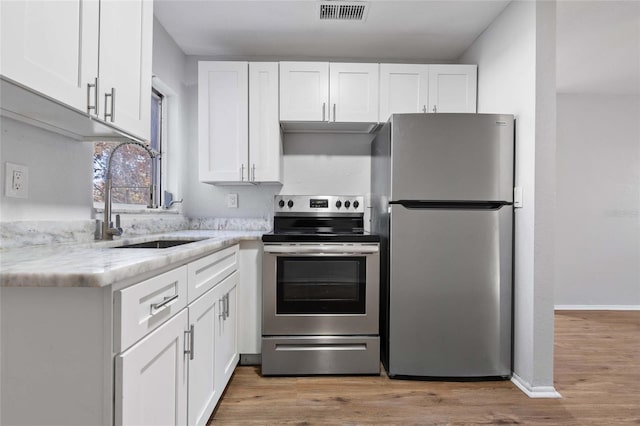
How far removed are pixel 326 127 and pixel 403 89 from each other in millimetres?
648

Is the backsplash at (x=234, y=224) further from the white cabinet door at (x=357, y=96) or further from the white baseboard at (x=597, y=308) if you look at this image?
the white baseboard at (x=597, y=308)

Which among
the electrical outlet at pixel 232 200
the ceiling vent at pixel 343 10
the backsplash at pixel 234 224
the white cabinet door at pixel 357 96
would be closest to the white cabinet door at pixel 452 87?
the white cabinet door at pixel 357 96

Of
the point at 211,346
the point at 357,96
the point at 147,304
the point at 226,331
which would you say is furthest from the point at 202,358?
the point at 357,96

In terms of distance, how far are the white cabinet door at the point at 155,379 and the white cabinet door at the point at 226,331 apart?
51cm

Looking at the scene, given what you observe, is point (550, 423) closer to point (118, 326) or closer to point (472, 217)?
point (472, 217)

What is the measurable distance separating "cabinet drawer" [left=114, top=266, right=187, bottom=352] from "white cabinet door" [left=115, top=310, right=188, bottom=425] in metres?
0.03

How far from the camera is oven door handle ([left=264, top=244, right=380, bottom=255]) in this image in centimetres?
226

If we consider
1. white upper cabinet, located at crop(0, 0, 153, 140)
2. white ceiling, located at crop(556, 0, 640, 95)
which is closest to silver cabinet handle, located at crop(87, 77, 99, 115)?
white upper cabinet, located at crop(0, 0, 153, 140)

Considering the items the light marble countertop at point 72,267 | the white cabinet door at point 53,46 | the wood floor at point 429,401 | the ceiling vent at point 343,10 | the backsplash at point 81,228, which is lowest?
the wood floor at point 429,401

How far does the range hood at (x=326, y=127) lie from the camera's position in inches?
107

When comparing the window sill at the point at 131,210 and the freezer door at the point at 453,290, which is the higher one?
the window sill at the point at 131,210

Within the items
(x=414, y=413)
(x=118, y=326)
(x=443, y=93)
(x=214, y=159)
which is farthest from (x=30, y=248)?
(x=443, y=93)

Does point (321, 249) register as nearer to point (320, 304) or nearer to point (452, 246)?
point (320, 304)

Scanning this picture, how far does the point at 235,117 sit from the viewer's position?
2.65 metres
